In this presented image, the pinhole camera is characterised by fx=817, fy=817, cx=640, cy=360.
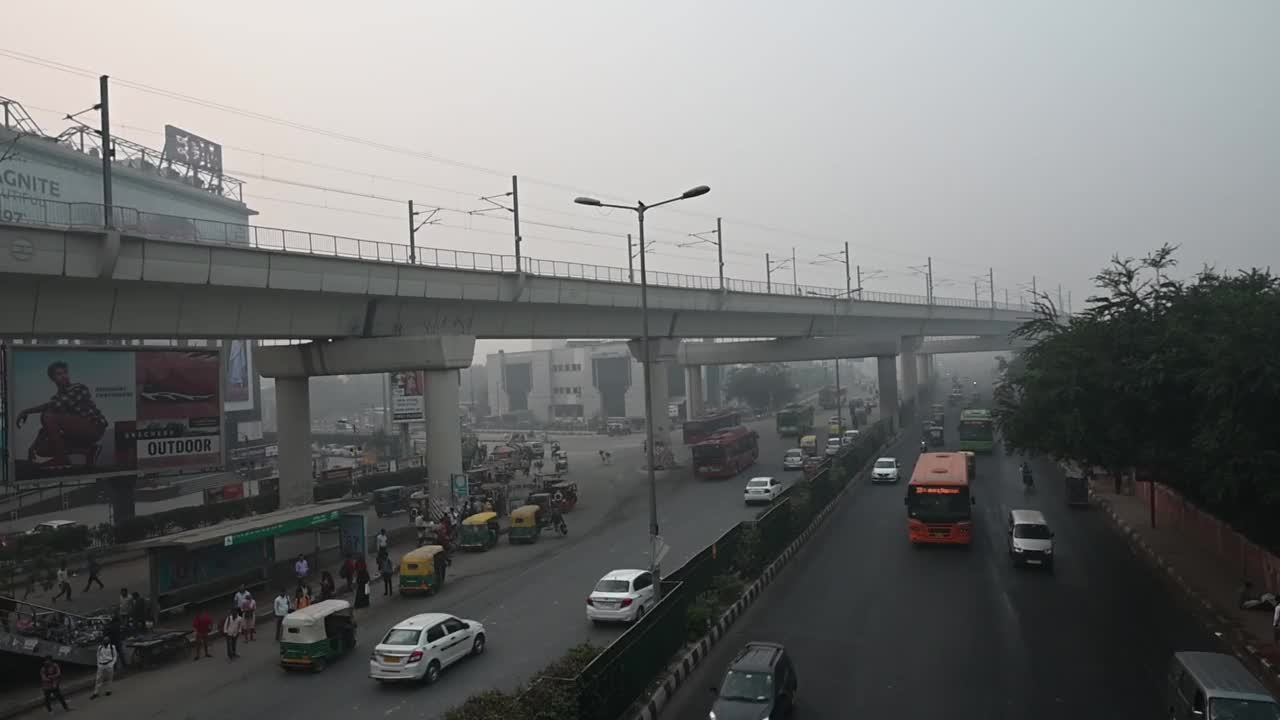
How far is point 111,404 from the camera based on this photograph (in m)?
29.9

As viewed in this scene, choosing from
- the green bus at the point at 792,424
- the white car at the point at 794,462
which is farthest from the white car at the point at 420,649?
the green bus at the point at 792,424

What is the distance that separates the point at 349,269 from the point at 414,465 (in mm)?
33861

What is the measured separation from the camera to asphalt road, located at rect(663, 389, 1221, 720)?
1389cm

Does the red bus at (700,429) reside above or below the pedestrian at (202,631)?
above

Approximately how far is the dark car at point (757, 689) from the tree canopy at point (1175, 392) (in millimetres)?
11219

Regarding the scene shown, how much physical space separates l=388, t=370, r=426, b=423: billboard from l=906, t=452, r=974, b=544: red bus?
122ft

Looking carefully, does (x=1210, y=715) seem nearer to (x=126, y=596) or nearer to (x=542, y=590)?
(x=542, y=590)

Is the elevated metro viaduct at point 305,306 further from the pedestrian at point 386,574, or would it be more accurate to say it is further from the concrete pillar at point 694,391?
the concrete pillar at point 694,391

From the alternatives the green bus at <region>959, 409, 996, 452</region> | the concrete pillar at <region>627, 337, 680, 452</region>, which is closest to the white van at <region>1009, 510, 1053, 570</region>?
the concrete pillar at <region>627, 337, 680, 452</region>

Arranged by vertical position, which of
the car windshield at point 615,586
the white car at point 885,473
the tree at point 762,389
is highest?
the tree at point 762,389

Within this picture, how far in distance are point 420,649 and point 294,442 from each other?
20.6 m

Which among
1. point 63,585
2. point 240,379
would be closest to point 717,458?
point 63,585

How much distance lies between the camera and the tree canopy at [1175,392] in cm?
1744

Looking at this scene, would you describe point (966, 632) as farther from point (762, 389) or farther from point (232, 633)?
point (762, 389)
